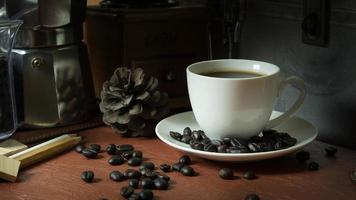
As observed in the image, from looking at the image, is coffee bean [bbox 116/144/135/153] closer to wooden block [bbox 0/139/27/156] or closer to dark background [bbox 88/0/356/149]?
wooden block [bbox 0/139/27/156]

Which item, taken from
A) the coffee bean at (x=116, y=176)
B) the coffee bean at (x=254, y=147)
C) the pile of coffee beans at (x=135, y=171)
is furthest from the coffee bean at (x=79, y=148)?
the coffee bean at (x=254, y=147)

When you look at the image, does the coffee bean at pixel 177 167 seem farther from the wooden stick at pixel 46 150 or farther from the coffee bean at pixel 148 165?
the wooden stick at pixel 46 150

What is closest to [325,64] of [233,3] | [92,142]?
[233,3]

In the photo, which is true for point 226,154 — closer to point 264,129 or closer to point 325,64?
point 264,129

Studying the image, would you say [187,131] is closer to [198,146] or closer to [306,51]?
[198,146]

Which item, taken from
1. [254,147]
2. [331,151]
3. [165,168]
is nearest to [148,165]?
[165,168]

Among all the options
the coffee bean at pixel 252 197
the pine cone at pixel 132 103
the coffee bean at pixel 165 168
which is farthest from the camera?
the pine cone at pixel 132 103
